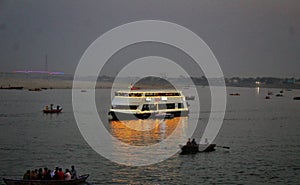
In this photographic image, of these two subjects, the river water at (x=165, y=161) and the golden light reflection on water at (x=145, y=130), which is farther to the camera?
the golden light reflection on water at (x=145, y=130)

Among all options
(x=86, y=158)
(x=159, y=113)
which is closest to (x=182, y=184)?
(x=86, y=158)

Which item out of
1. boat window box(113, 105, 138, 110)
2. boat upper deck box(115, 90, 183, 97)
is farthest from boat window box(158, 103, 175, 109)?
boat window box(113, 105, 138, 110)

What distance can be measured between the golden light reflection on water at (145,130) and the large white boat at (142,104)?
120 centimetres

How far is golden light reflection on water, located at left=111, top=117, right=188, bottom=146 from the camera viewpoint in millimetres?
45781

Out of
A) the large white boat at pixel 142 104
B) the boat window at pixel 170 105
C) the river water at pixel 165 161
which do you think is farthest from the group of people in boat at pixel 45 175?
the boat window at pixel 170 105

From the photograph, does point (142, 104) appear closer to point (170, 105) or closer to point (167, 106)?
point (167, 106)

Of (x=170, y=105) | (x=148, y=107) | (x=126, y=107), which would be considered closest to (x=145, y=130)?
(x=126, y=107)

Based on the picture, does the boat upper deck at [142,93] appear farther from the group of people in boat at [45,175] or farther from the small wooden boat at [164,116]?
the group of people in boat at [45,175]

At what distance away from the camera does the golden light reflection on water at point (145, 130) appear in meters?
45.8

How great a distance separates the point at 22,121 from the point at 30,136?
57.6ft

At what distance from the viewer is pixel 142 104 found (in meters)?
64.8

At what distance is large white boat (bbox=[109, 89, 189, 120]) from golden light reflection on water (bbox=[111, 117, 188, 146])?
3.93ft

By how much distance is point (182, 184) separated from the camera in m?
27.7

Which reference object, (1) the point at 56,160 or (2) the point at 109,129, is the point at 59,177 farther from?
(2) the point at 109,129
